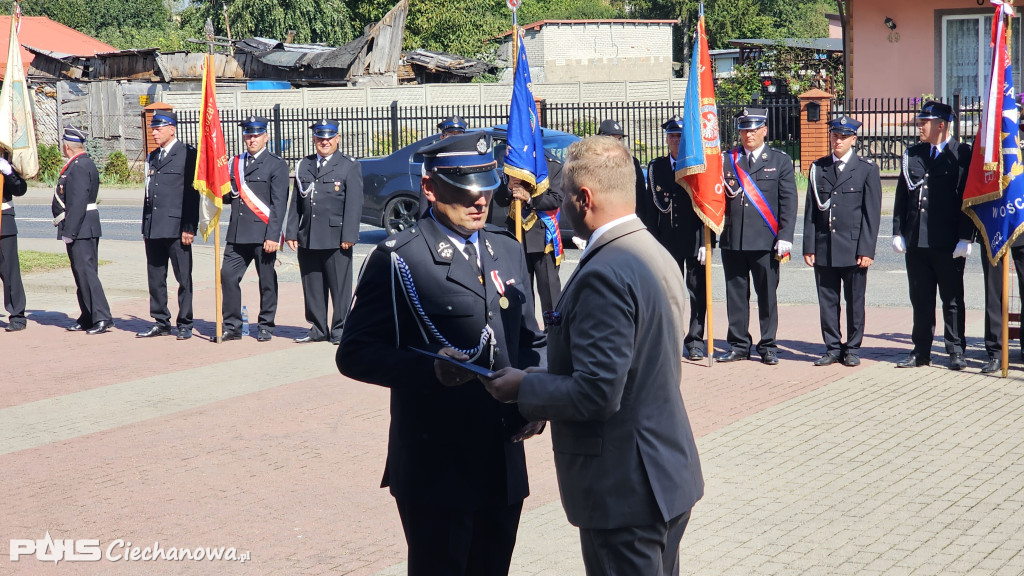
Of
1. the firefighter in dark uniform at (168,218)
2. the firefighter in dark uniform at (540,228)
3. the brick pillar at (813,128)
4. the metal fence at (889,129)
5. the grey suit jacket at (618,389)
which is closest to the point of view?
the grey suit jacket at (618,389)

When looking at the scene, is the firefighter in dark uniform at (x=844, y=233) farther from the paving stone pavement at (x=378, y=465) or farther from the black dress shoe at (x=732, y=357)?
the black dress shoe at (x=732, y=357)

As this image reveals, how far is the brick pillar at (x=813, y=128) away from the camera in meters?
23.2

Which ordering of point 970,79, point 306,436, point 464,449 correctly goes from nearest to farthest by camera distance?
1. point 464,449
2. point 306,436
3. point 970,79

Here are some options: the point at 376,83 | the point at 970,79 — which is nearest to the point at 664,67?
the point at 376,83

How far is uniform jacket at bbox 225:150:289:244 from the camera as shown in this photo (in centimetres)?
1066

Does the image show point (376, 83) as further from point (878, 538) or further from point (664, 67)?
point (878, 538)

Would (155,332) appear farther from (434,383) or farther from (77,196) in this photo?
(434,383)

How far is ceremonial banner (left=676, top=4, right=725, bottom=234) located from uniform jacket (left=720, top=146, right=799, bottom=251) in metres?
0.31

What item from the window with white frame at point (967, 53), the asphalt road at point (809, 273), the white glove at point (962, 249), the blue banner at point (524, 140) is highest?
the window with white frame at point (967, 53)

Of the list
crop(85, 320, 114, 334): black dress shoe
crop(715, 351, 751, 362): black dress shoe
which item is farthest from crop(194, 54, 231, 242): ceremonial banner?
crop(715, 351, 751, 362): black dress shoe

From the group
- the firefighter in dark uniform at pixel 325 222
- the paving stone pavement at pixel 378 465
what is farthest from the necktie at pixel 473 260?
the firefighter in dark uniform at pixel 325 222

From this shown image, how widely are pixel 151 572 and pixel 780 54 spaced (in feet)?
101

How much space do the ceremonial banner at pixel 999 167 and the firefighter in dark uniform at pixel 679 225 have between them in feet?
7.57

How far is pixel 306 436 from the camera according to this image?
7230 mm
